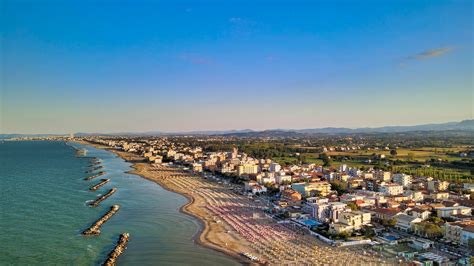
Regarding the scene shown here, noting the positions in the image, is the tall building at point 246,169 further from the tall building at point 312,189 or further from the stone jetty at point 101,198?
the stone jetty at point 101,198

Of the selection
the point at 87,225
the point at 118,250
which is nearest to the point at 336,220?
the point at 118,250

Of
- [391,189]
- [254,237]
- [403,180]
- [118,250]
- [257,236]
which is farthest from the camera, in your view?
[403,180]

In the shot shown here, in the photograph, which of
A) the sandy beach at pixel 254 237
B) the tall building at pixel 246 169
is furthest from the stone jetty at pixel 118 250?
the tall building at pixel 246 169

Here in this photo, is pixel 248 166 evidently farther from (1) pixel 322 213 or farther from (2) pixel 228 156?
(1) pixel 322 213

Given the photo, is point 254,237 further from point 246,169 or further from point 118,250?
point 246,169

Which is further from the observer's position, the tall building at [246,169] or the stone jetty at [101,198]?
the tall building at [246,169]

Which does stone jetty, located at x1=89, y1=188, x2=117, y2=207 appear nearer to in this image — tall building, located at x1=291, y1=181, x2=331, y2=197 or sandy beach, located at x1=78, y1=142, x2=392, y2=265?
sandy beach, located at x1=78, y1=142, x2=392, y2=265

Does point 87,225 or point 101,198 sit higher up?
point 101,198
